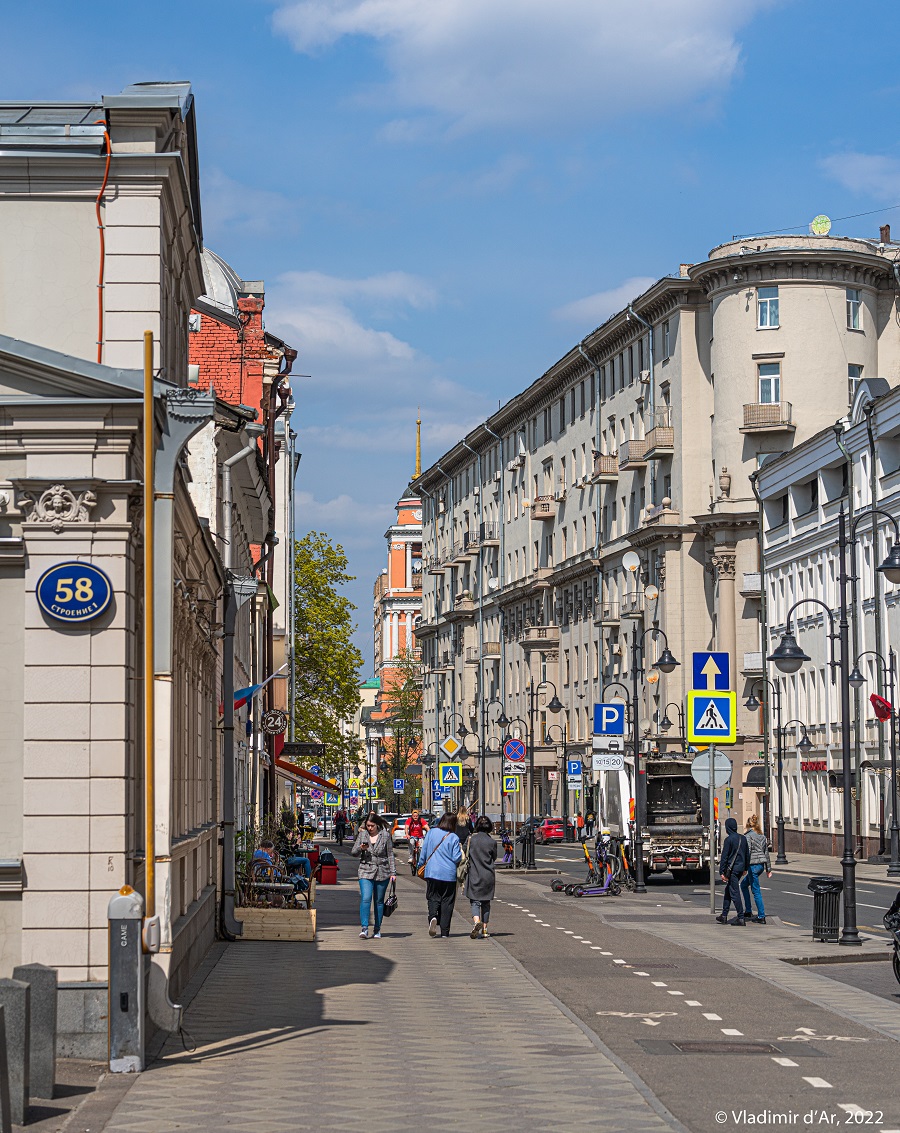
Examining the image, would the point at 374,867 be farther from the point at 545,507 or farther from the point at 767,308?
the point at 545,507

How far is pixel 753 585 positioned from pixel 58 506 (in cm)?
6445

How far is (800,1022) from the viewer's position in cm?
1562

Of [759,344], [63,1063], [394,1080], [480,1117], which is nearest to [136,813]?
[63,1063]

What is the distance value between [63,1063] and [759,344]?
6754cm

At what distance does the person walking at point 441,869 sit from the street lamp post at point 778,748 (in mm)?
32914

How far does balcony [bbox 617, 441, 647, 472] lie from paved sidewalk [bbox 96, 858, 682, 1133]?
63803 millimetres

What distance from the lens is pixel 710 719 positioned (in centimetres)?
2845

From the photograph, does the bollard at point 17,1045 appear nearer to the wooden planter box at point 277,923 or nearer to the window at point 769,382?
the wooden planter box at point 277,923

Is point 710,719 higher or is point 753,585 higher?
point 753,585

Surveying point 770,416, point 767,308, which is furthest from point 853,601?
point 767,308

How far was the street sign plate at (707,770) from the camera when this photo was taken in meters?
28.5

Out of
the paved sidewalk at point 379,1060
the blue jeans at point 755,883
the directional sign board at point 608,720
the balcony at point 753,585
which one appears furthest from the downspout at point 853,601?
the paved sidewalk at point 379,1060

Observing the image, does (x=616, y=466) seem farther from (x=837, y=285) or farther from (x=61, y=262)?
(x=61, y=262)

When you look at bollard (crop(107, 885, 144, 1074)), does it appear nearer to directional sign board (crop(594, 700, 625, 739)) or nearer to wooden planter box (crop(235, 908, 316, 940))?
wooden planter box (crop(235, 908, 316, 940))
